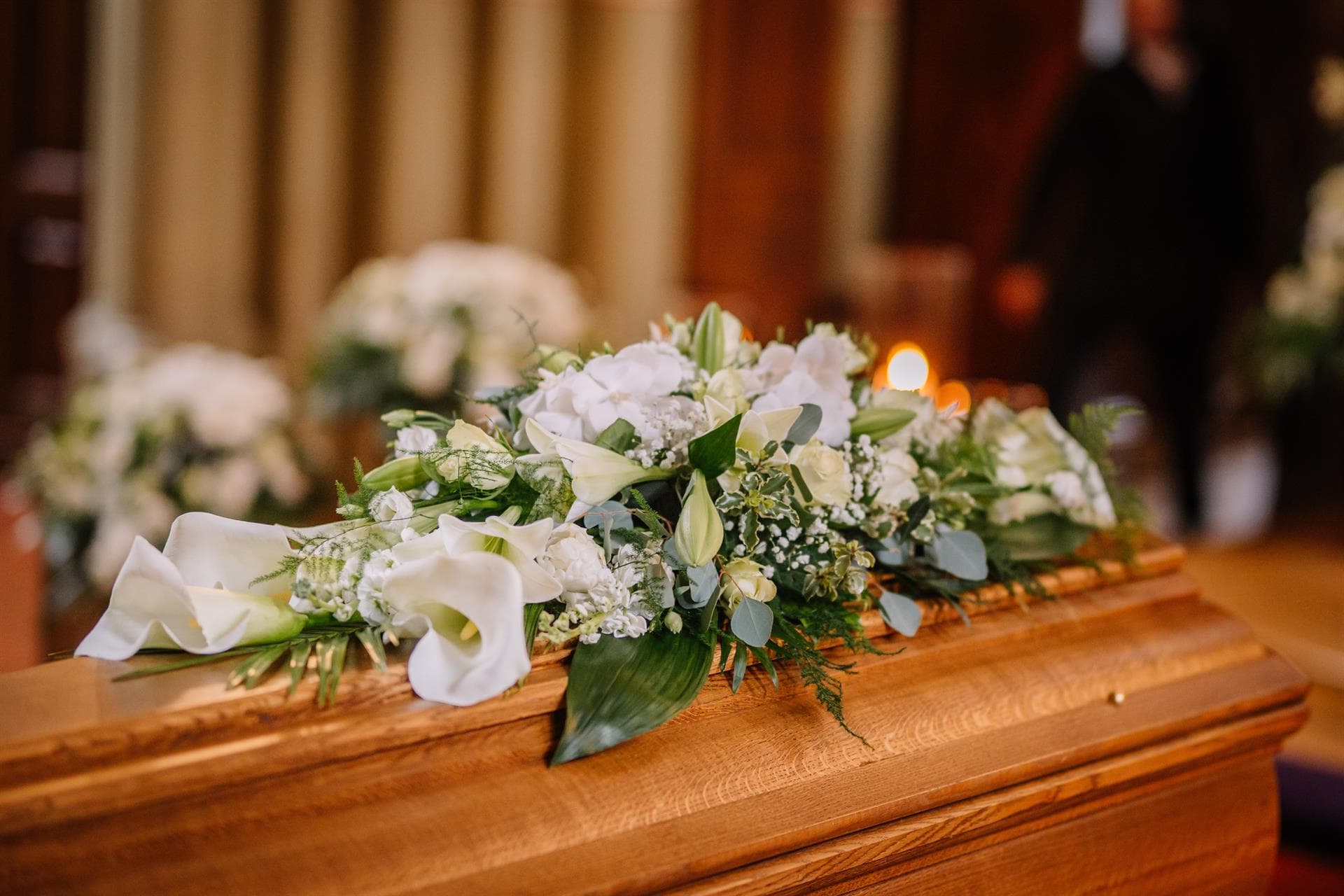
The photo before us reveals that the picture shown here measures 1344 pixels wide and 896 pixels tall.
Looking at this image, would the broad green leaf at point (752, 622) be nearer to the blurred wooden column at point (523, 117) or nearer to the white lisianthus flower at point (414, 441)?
the white lisianthus flower at point (414, 441)

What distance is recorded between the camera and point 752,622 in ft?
3.22

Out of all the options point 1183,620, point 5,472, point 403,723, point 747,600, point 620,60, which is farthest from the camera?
point 620,60

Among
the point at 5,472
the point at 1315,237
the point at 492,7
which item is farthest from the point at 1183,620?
the point at 5,472

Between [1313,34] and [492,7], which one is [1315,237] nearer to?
[1313,34]

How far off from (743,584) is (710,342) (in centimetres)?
32

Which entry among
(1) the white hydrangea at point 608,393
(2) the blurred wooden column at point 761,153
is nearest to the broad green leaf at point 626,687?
(1) the white hydrangea at point 608,393

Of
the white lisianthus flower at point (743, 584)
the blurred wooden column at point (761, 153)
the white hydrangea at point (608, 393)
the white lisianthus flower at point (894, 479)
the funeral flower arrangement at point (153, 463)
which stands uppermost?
the blurred wooden column at point (761, 153)

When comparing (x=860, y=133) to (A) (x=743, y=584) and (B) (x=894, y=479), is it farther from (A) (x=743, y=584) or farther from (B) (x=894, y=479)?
(A) (x=743, y=584)

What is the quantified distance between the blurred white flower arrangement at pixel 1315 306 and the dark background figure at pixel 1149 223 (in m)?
0.29

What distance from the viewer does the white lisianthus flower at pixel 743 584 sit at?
39.3 inches

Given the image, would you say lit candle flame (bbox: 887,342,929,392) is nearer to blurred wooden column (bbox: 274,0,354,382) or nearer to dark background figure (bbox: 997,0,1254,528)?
dark background figure (bbox: 997,0,1254,528)

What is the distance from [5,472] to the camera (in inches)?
183

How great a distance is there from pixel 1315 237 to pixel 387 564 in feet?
16.1

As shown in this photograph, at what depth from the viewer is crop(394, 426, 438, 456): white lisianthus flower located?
1078 millimetres
